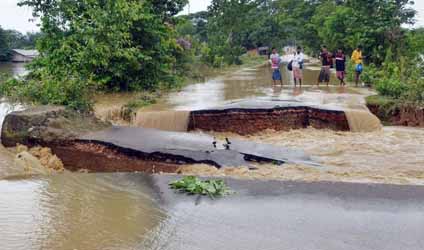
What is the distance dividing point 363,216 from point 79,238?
3.10 meters

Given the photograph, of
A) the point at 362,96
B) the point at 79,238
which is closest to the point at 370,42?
the point at 362,96

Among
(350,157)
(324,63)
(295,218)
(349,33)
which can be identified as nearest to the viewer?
(295,218)

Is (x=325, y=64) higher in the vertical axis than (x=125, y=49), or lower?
lower

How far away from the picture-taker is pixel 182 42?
84.2 ft

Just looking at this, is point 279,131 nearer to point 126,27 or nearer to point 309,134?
point 309,134

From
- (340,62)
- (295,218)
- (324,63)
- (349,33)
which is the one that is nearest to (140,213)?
(295,218)

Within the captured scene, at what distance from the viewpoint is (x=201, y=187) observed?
675 cm

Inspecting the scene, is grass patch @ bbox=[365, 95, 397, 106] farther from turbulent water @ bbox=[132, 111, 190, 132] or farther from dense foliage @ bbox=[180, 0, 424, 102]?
turbulent water @ bbox=[132, 111, 190, 132]

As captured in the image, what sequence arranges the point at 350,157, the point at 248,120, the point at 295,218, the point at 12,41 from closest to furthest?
1. the point at 295,218
2. the point at 350,157
3. the point at 248,120
4. the point at 12,41

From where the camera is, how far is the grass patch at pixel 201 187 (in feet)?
21.9

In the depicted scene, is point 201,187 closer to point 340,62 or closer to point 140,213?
point 140,213

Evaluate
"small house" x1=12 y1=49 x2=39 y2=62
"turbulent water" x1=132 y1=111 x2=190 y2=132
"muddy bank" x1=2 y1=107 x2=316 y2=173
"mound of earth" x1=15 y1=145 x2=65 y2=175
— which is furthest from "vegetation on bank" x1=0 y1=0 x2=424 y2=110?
"small house" x1=12 y1=49 x2=39 y2=62

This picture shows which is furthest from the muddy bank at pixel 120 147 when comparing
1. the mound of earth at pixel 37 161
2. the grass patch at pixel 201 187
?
the grass patch at pixel 201 187

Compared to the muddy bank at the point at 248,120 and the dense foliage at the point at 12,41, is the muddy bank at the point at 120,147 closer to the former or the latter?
the muddy bank at the point at 248,120
